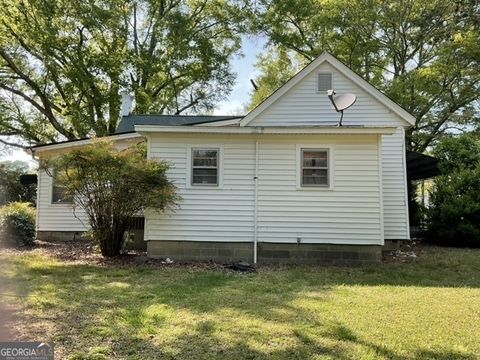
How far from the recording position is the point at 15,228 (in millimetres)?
11336

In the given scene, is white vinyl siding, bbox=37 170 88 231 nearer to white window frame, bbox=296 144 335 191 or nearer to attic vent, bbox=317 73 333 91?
white window frame, bbox=296 144 335 191

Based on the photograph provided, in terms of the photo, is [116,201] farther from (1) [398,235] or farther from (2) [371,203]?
(1) [398,235]

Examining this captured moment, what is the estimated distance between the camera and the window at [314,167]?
9.36 meters

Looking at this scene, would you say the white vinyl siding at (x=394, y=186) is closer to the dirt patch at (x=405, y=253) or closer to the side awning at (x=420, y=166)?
the dirt patch at (x=405, y=253)

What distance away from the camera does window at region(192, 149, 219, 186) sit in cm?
A: 945

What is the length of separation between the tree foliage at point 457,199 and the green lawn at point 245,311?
4437mm

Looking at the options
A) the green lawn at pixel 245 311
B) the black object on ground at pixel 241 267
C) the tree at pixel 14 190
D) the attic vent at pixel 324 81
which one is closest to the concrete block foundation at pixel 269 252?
the black object on ground at pixel 241 267

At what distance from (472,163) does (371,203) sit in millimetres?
6327

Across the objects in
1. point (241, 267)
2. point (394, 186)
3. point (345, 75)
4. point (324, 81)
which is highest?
point (345, 75)

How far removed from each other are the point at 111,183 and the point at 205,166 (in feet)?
6.94

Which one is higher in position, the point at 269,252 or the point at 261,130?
the point at 261,130

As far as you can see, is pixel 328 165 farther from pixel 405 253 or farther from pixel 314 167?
pixel 405 253

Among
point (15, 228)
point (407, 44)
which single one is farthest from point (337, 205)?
point (407, 44)

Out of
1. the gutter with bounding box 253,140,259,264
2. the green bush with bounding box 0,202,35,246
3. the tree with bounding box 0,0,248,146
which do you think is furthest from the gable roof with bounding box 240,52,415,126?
the tree with bounding box 0,0,248,146
